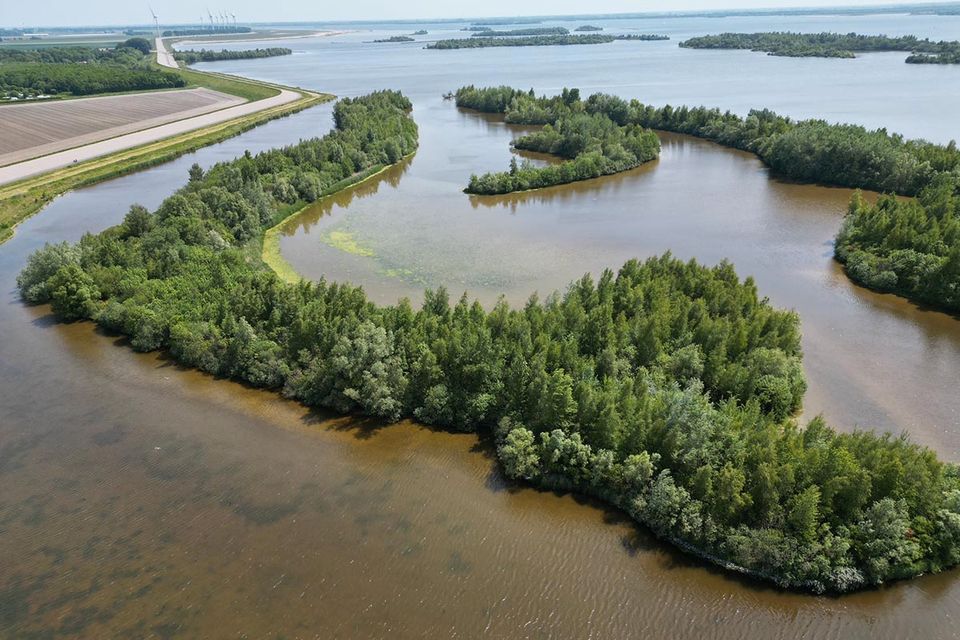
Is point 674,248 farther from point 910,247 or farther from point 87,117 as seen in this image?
point 87,117

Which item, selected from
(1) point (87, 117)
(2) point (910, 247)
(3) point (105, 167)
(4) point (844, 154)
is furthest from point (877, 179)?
(1) point (87, 117)

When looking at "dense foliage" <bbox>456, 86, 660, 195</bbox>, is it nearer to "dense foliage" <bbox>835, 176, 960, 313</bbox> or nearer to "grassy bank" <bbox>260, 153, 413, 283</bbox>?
"grassy bank" <bbox>260, 153, 413, 283</bbox>

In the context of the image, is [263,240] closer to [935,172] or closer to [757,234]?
[757,234]

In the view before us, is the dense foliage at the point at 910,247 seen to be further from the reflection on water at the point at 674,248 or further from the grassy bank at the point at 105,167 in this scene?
the grassy bank at the point at 105,167

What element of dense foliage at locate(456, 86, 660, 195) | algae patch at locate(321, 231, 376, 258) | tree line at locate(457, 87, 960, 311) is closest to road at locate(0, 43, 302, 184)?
algae patch at locate(321, 231, 376, 258)

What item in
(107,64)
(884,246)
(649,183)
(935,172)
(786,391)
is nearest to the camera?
(786,391)

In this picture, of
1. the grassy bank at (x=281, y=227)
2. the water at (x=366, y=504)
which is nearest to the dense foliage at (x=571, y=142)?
the grassy bank at (x=281, y=227)

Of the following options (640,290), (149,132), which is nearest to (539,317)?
(640,290)
